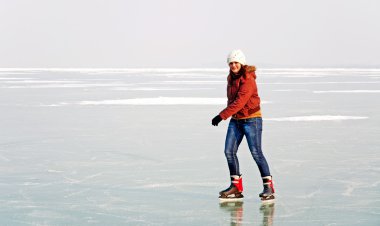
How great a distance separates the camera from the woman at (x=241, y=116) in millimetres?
5219

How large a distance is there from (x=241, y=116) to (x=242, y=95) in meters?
0.24

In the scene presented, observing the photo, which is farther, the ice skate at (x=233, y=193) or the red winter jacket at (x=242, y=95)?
the ice skate at (x=233, y=193)

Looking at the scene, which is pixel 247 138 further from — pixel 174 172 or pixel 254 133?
pixel 174 172

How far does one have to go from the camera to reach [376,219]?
4.79 metres

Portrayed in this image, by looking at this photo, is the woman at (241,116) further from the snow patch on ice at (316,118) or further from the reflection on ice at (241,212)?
the snow patch on ice at (316,118)

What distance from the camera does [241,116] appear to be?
17.6 feet

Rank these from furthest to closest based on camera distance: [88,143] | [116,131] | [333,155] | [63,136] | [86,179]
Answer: [116,131] < [63,136] < [88,143] < [333,155] < [86,179]

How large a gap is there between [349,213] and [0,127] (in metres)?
7.85

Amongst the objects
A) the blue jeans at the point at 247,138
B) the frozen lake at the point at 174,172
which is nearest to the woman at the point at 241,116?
the blue jeans at the point at 247,138

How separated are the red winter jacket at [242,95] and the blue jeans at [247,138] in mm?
79

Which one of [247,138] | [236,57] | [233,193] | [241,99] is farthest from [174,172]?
[236,57]

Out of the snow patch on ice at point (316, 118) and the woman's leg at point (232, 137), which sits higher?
the woman's leg at point (232, 137)

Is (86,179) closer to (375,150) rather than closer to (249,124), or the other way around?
(249,124)

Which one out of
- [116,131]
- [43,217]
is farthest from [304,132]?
[43,217]
